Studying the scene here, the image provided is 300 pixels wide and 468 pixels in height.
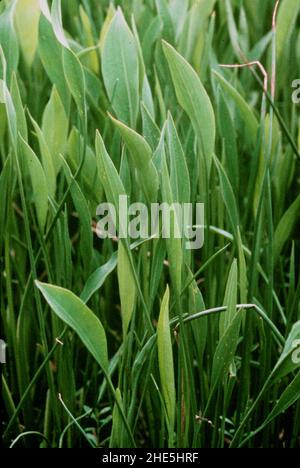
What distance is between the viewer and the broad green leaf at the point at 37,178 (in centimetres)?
64

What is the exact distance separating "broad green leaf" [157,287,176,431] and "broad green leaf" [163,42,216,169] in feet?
0.45

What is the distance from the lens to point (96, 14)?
1.21 metres

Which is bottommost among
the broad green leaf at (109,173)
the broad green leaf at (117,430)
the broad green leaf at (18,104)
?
the broad green leaf at (117,430)

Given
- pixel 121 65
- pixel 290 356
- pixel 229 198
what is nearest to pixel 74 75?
pixel 121 65

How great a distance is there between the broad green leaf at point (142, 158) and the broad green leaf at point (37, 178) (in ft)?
0.29

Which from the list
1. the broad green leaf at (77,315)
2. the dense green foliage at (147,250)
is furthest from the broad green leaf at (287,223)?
the broad green leaf at (77,315)

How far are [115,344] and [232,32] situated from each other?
0.36 m

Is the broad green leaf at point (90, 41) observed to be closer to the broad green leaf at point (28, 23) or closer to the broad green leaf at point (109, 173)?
the broad green leaf at point (28, 23)

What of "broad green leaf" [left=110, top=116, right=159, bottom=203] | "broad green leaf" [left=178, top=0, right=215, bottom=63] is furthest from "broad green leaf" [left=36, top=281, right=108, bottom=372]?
"broad green leaf" [left=178, top=0, right=215, bottom=63]

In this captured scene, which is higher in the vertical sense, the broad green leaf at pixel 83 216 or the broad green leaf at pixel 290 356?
the broad green leaf at pixel 83 216

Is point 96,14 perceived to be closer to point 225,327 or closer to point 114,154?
point 114,154

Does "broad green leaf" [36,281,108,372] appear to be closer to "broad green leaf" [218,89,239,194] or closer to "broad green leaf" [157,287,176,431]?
"broad green leaf" [157,287,176,431]

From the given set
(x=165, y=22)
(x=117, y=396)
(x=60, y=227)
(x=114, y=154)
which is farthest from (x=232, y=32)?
(x=117, y=396)

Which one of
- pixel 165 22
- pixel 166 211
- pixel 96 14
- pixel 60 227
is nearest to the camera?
pixel 166 211
